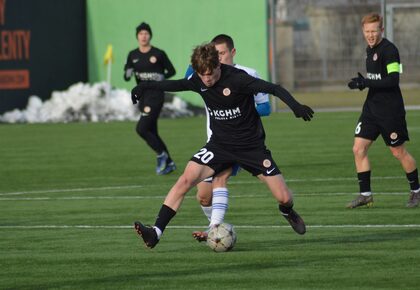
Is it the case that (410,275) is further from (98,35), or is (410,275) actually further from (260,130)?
(98,35)

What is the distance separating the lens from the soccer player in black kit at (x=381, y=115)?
1375 cm

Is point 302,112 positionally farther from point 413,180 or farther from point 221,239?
point 413,180

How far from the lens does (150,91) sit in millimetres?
20109

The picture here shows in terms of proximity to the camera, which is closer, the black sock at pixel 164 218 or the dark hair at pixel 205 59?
the dark hair at pixel 205 59

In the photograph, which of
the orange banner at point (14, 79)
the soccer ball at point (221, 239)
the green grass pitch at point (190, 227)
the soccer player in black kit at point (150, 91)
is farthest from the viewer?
the orange banner at point (14, 79)

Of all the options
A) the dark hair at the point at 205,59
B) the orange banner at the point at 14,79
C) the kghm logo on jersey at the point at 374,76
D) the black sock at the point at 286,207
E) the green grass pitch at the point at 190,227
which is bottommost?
the orange banner at the point at 14,79

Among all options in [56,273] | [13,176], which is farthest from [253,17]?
[56,273]

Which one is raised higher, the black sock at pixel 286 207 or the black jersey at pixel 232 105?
the black jersey at pixel 232 105

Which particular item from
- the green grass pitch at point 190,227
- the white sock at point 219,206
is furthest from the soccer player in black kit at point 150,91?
the white sock at point 219,206

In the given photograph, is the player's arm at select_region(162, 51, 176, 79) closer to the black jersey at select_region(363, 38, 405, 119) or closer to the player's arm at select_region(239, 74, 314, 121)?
the black jersey at select_region(363, 38, 405, 119)

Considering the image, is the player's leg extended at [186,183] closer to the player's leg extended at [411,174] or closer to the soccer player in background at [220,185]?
the soccer player in background at [220,185]

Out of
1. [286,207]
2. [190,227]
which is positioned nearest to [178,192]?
[286,207]

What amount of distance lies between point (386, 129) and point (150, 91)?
6.84m

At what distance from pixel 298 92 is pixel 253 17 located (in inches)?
176
